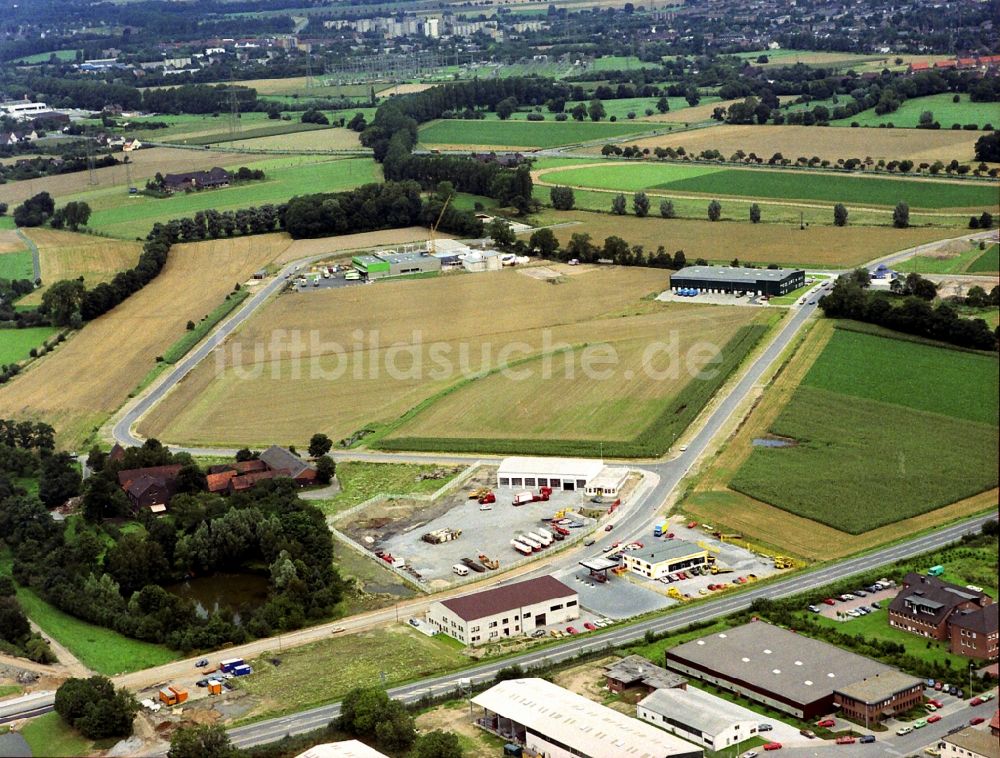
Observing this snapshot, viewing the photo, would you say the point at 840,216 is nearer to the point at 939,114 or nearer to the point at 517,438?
the point at 939,114

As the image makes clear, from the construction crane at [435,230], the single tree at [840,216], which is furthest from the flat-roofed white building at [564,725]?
the single tree at [840,216]

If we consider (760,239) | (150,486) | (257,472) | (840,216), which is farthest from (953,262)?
(150,486)

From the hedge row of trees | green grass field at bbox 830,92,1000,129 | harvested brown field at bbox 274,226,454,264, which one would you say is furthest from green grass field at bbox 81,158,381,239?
the hedge row of trees

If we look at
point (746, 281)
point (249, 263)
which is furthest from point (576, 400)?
point (249, 263)

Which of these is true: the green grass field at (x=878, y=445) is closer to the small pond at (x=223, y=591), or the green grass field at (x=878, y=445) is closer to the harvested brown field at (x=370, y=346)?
the harvested brown field at (x=370, y=346)

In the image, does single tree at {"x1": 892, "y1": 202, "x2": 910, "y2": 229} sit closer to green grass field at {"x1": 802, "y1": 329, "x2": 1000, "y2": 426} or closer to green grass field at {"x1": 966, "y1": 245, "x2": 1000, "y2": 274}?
green grass field at {"x1": 966, "y1": 245, "x2": 1000, "y2": 274}

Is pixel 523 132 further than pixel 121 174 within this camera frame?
Yes
